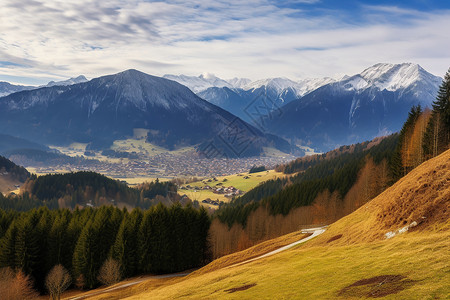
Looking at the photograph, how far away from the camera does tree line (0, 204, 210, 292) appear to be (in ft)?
255

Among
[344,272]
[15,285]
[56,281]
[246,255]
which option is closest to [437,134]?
[246,255]

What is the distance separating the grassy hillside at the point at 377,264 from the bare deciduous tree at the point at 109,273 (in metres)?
37.8

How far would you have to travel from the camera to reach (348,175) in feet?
386

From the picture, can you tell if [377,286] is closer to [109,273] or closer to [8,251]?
[109,273]

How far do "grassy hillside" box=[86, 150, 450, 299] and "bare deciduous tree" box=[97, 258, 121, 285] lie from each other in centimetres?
3777

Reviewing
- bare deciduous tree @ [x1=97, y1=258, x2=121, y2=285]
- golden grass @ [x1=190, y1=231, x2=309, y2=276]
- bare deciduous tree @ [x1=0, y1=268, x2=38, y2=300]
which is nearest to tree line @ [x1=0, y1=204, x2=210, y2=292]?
bare deciduous tree @ [x1=97, y1=258, x2=121, y2=285]

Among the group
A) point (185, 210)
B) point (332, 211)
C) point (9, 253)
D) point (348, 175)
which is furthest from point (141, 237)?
point (348, 175)

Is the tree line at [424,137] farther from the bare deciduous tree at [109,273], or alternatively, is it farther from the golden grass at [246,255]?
the bare deciduous tree at [109,273]

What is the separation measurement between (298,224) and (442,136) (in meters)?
48.2

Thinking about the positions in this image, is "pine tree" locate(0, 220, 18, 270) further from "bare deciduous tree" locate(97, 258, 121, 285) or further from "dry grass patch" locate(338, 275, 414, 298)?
"dry grass patch" locate(338, 275, 414, 298)

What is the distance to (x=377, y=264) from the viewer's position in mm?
30375

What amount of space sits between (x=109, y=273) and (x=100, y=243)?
921cm

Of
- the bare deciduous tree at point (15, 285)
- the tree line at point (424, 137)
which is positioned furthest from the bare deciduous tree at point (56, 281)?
the tree line at point (424, 137)

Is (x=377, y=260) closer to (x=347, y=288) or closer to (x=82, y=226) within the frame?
(x=347, y=288)
